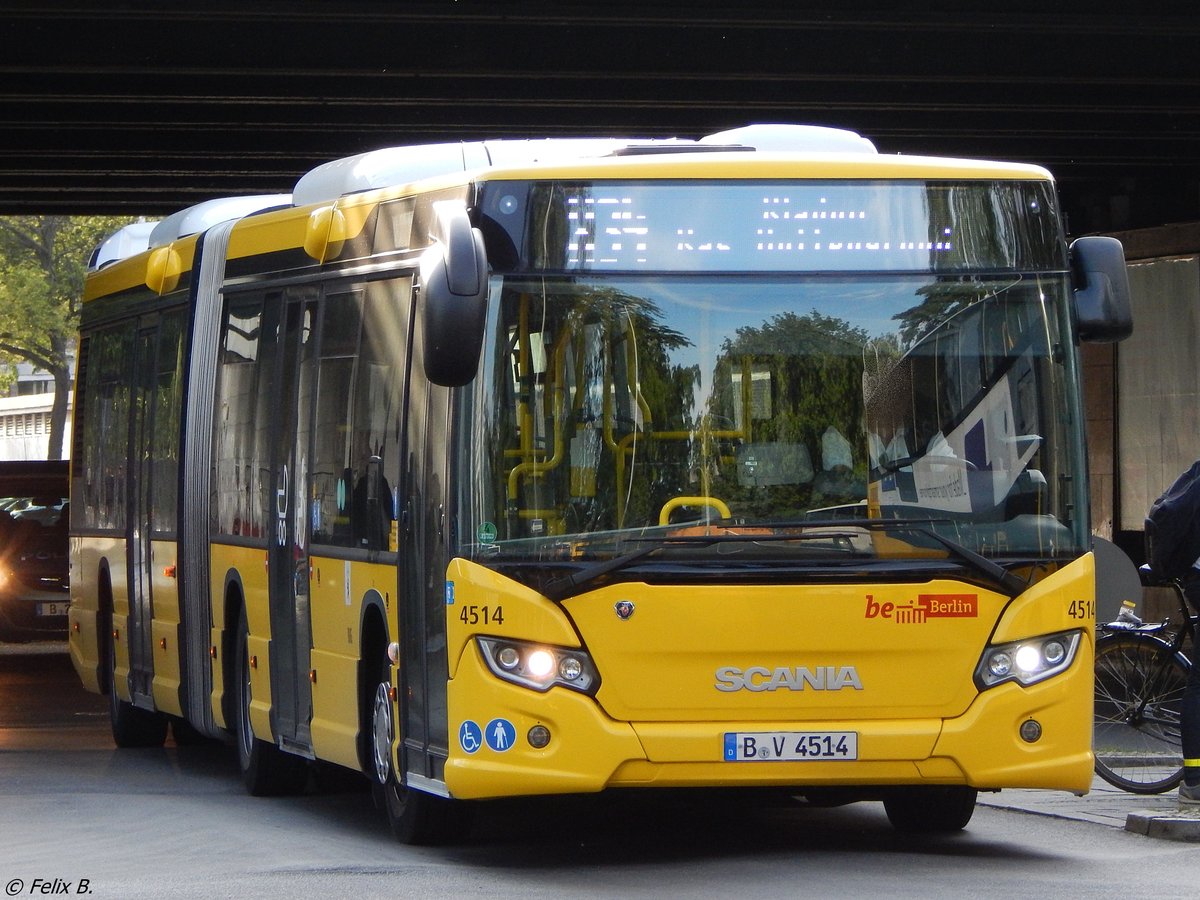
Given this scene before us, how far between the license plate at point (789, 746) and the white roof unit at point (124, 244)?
891 cm

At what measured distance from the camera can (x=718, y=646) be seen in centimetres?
884

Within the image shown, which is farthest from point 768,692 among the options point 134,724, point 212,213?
point 134,724

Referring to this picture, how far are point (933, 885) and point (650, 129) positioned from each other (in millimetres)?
18238

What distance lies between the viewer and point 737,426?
29.2ft

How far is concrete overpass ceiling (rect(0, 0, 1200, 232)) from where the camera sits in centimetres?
1988

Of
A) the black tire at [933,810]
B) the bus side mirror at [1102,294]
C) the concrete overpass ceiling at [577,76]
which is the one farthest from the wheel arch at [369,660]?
the concrete overpass ceiling at [577,76]

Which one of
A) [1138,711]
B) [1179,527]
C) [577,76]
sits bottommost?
[1138,711]

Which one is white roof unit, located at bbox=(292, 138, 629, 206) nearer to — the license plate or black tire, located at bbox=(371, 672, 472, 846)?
black tire, located at bbox=(371, 672, 472, 846)

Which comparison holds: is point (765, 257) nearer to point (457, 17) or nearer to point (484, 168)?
point (484, 168)

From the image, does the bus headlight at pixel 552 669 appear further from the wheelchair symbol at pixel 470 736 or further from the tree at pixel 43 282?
the tree at pixel 43 282

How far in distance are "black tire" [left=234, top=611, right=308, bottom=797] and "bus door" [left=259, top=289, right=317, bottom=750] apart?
1.77ft

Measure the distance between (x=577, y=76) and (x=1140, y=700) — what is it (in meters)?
11.0

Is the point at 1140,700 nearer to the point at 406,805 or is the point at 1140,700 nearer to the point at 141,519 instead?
the point at 406,805

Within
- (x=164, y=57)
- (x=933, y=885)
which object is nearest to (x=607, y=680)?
(x=933, y=885)
